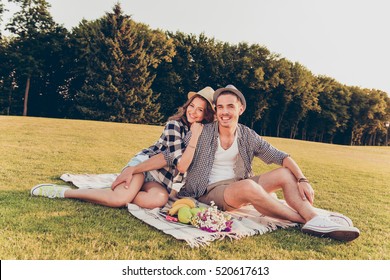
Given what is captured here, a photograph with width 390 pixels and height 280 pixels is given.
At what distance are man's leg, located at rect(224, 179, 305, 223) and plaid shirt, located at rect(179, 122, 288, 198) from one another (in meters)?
0.38

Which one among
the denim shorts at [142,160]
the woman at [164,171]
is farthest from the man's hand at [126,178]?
the denim shorts at [142,160]

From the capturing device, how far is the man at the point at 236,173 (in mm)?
3559

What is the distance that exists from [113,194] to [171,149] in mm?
809

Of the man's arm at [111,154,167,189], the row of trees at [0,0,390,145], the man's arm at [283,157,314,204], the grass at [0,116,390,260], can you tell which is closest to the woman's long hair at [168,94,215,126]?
the man's arm at [111,154,167,189]

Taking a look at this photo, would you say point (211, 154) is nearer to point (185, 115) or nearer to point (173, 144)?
point (173, 144)

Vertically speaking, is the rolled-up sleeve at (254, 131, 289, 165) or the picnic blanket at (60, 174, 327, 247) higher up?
the rolled-up sleeve at (254, 131, 289, 165)

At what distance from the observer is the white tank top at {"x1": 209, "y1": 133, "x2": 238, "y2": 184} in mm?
3959

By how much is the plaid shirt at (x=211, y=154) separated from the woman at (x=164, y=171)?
12 cm

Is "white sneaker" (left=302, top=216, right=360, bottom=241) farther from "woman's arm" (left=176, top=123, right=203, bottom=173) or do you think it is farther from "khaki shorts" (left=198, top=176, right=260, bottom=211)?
"woman's arm" (left=176, top=123, right=203, bottom=173)

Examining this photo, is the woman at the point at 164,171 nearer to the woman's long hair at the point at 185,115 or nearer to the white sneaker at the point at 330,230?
the woman's long hair at the point at 185,115

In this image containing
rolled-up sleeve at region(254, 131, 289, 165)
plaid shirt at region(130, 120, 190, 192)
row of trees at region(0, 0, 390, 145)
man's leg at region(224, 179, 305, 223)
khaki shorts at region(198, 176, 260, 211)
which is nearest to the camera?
man's leg at region(224, 179, 305, 223)

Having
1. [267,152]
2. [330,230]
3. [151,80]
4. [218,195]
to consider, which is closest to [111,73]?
[151,80]

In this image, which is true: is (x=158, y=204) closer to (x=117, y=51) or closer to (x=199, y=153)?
(x=199, y=153)

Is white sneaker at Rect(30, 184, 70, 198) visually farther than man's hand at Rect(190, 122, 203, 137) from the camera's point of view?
Yes
